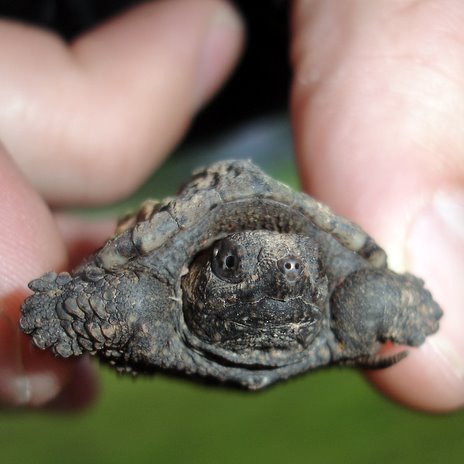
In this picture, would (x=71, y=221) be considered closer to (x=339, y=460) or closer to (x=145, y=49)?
(x=145, y=49)

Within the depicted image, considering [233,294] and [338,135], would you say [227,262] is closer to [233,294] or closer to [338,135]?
[233,294]

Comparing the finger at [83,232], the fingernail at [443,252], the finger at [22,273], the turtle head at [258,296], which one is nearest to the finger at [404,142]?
the fingernail at [443,252]

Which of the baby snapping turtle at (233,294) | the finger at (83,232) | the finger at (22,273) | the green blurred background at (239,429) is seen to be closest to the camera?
the baby snapping turtle at (233,294)

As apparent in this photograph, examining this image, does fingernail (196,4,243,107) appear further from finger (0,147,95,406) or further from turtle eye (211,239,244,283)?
turtle eye (211,239,244,283)

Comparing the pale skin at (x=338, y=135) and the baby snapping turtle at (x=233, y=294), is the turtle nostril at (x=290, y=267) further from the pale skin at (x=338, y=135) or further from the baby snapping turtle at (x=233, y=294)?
the pale skin at (x=338, y=135)

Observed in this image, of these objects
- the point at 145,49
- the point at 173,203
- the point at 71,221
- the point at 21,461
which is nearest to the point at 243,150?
the point at 71,221

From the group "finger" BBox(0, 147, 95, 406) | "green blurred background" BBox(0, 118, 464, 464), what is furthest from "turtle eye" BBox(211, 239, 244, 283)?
"green blurred background" BBox(0, 118, 464, 464)
